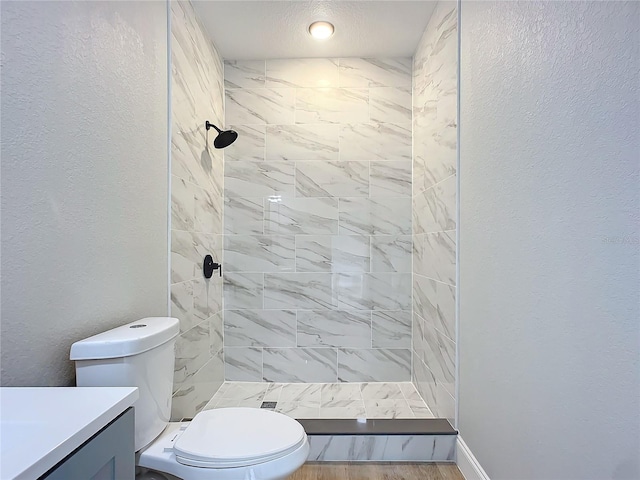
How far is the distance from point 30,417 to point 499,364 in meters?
1.42

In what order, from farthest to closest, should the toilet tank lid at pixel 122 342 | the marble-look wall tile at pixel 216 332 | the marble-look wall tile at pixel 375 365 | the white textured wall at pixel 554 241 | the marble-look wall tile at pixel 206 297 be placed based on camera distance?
the marble-look wall tile at pixel 375 365
the marble-look wall tile at pixel 216 332
the marble-look wall tile at pixel 206 297
the toilet tank lid at pixel 122 342
the white textured wall at pixel 554 241

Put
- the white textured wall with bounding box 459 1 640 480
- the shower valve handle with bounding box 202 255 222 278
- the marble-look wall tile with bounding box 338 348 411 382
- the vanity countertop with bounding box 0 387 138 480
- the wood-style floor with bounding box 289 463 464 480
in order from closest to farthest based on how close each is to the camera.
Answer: the vanity countertop with bounding box 0 387 138 480
the white textured wall with bounding box 459 1 640 480
the wood-style floor with bounding box 289 463 464 480
the shower valve handle with bounding box 202 255 222 278
the marble-look wall tile with bounding box 338 348 411 382

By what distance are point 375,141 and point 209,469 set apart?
2301 mm

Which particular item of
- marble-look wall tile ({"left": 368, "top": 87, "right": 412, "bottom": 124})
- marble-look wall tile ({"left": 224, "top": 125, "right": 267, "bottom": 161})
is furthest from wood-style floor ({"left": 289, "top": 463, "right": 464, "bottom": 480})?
marble-look wall tile ({"left": 368, "top": 87, "right": 412, "bottom": 124})

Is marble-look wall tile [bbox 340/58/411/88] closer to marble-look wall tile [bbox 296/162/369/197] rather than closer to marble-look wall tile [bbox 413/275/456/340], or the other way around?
marble-look wall tile [bbox 296/162/369/197]

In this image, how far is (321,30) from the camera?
2.38 metres

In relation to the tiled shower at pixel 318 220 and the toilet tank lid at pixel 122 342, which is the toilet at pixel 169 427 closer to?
the toilet tank lid at pixel 122 342

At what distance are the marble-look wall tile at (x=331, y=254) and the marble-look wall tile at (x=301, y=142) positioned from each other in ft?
2.03

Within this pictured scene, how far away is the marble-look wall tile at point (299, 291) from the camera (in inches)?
108

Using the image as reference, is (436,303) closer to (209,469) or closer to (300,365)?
(300,365)

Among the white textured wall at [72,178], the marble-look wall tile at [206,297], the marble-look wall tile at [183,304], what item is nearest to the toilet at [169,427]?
the white textured wall at [72,178]

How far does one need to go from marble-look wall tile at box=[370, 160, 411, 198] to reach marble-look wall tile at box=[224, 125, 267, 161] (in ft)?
2.80

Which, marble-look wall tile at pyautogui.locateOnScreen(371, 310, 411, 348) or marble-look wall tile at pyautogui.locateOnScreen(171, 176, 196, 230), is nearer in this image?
marble-look wall tile at pyautogui.locateOnScreen(171, 176, 196, 230)

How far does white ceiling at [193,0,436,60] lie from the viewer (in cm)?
218
